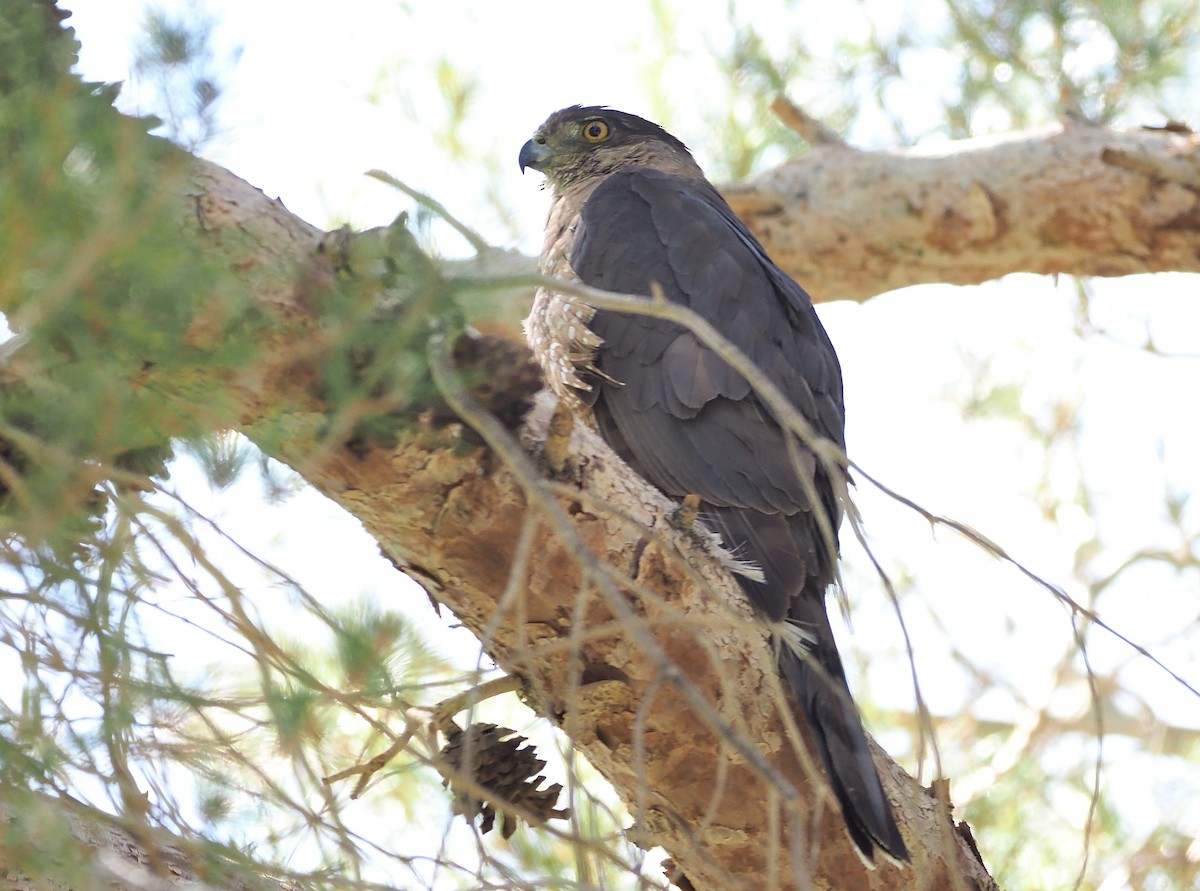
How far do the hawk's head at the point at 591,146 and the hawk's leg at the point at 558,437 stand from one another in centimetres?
293

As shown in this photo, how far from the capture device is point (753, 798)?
9.50ft

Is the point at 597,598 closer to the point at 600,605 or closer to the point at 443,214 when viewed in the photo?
the point at 600,605

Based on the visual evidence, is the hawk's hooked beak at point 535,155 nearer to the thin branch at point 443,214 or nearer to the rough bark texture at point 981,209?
the rough bark texture at point 981,209

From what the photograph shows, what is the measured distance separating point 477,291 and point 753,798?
1.54 meters

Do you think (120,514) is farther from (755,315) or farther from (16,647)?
(755,315)

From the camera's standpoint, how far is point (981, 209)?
18.6 ft

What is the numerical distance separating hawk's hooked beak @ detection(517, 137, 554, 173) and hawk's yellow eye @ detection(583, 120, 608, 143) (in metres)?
0.17

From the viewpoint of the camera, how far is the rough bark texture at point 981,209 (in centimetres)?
545

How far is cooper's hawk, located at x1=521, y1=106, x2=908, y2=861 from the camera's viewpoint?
123 inches

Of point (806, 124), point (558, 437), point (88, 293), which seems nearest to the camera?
point (88, 293)

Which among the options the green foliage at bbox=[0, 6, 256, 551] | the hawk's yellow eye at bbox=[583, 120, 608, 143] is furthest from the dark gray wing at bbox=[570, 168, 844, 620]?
the green foliage at bbox=[0, 6, 256, 551]

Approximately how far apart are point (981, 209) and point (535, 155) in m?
2.05

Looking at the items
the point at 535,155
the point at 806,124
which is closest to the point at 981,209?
the point at 806,124

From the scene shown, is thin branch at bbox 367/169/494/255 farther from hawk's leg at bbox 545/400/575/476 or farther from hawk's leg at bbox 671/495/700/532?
hawk's leg at bbox 671/495/700/532
